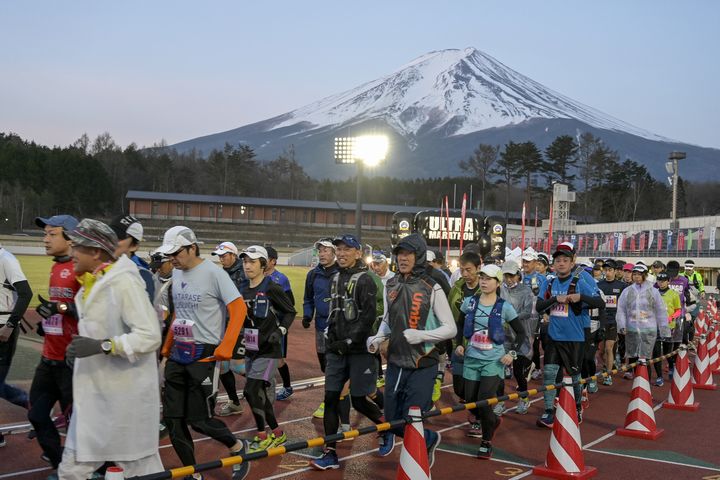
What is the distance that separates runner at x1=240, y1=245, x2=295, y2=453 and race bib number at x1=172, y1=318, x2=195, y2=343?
6.73 ft

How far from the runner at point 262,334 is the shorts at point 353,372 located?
0.85 meters

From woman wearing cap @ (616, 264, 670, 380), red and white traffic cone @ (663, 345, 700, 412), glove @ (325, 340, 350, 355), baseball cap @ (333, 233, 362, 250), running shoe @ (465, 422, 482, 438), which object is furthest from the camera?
woman wearing cap @ (616, 264, 670, 380)

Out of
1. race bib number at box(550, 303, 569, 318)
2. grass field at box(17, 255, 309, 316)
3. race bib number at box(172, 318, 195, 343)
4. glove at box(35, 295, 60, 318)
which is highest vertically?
glove at box(35, 295, 60, 318)

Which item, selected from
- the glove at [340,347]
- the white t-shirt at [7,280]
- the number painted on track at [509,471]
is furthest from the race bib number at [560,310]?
the white t-shirt at [7,280]

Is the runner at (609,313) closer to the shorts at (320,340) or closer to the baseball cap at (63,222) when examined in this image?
the shorts at (320,340)

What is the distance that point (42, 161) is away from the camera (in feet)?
341

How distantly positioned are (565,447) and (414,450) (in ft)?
7.79

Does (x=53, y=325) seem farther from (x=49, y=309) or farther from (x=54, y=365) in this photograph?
(x=54, y=365)

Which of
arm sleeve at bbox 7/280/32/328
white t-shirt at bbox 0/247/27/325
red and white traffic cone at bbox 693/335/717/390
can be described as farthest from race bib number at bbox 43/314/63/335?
red and white traffic cone at bbox 693/335/717/390

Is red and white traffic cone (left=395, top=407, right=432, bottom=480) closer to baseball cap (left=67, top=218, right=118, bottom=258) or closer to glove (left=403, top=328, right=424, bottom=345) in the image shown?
glove (left=403, top=328, right=424, bottom=345)

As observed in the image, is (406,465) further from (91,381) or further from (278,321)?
(278,321)

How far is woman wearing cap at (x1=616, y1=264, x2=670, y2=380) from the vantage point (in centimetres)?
1402

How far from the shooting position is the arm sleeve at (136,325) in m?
4.48

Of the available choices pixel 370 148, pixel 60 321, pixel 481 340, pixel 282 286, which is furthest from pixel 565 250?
pixel 370 148
